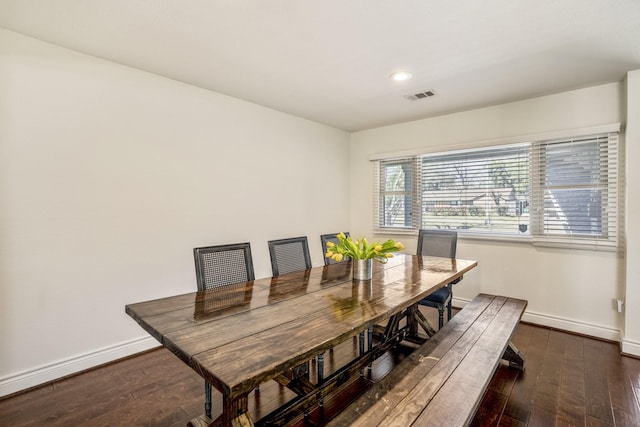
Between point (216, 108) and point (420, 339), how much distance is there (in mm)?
2959

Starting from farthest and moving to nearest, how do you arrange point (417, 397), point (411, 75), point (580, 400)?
point (411, 75)
point (580, 400)
point (417, 397)

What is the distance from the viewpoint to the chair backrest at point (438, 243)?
121 inches

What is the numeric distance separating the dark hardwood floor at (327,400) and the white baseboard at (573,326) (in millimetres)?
354

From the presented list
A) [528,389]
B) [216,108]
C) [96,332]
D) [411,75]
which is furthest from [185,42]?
[528,389]

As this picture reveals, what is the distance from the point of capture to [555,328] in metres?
3.12

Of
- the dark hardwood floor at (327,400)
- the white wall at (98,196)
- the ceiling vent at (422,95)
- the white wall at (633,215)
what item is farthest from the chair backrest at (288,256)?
the white wall at (633,215)

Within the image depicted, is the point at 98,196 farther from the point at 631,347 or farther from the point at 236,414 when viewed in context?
the point at 631,347

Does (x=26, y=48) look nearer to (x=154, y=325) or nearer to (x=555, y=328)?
(x=154, y=325)

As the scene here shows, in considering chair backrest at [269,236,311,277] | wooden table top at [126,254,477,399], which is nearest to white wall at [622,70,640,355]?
wooden table top at [126,254,477,399]

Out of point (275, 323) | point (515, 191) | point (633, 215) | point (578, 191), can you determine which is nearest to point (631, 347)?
point (633, 215)

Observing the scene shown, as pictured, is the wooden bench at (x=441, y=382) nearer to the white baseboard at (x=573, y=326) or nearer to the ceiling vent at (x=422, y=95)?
the white baseboard at (x=573, y=326)

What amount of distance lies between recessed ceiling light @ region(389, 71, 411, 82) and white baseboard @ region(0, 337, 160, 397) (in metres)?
3.19

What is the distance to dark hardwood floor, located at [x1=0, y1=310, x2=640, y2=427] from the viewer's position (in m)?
1.81

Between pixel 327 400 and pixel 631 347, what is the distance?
2640 mm
